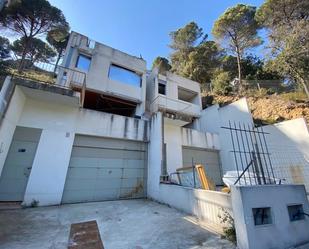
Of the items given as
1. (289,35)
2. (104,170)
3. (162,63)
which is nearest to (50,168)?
(104,170)

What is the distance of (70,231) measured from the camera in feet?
14.1

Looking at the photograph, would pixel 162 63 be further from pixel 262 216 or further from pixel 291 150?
pixel 262 216

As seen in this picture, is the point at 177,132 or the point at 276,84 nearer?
the point at 177,132

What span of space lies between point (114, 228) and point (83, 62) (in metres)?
9.57

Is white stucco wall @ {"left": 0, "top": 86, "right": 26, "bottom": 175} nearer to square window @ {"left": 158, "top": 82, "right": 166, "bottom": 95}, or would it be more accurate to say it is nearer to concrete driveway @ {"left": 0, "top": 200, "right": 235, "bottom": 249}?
concrete driveway @ {"left": 0, "top": 200, "right": 235, "bottom": 249}

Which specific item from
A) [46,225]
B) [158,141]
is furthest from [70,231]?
[158,141]

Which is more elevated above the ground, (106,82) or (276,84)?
(276,84)

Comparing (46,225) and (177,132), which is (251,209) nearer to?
(46,225)

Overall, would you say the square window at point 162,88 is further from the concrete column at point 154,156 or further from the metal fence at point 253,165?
the metal fence at point 253,165

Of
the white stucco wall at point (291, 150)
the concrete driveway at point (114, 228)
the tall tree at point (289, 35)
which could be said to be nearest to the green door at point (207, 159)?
the white stucco wall at point (291, 150)

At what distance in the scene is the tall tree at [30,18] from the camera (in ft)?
44.1

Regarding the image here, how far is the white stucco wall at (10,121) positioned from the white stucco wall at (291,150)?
Result: 12.1 metres

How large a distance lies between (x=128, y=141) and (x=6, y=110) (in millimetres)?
5177

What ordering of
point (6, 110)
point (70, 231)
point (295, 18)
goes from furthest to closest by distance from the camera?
point (295, 18) < point (6, 110) < point (70, 231)
